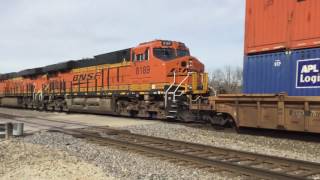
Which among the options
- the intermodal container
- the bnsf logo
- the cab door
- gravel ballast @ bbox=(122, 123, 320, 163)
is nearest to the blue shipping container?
the intermodal container

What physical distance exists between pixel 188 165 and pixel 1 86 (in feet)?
145

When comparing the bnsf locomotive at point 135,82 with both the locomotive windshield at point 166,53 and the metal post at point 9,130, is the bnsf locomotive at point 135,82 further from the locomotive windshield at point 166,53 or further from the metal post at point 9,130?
the metal post at point 9,130

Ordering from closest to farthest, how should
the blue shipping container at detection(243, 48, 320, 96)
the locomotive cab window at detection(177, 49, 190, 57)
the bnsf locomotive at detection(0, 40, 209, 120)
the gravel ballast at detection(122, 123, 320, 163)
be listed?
the gravel ballast at detection(122, 123, 320, 163)
the blue shipping container at detection(243, 48, 320, 96)
the bnsf locomotive at detection(0, 40, 209, 120)
the locomotive cab window at detection(177, 49, 190, 57)

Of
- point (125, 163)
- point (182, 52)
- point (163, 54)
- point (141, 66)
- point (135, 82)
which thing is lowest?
point (125, 163)

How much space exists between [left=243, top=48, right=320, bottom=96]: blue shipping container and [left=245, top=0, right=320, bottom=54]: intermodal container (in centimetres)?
25

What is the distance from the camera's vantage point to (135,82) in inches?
906

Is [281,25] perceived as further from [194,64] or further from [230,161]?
[194,64]

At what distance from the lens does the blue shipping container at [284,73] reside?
12.2 meters

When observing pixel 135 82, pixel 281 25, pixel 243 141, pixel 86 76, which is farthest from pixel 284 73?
pixel 86 76

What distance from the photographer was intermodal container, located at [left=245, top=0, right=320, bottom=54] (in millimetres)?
12367

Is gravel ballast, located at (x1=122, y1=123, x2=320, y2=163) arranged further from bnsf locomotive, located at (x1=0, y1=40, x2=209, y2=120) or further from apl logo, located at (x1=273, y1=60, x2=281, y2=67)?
bnsf locomotive, located at (x1=0, y1=40, x2=209, y2=120)

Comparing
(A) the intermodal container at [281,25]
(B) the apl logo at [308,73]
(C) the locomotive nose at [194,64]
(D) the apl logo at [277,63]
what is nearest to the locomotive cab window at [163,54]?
(C) the locomotive nose at [194,64]

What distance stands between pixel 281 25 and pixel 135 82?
11.0 meters

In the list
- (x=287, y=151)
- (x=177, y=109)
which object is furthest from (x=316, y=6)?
(x=177, y=109)
